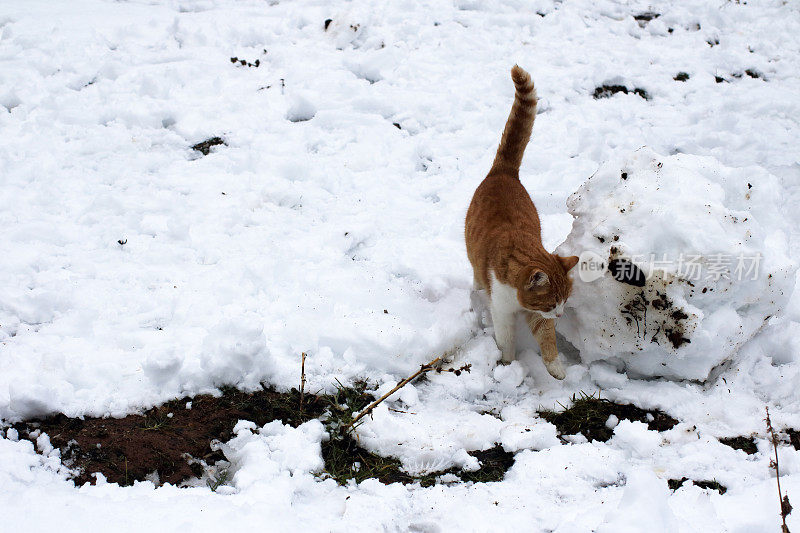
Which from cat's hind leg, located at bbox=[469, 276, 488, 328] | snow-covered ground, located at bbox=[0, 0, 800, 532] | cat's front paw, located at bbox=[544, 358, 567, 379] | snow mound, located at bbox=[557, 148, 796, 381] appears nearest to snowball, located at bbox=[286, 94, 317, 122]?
snow-covered ground, located at bbox=[0, 0, 800, 532]

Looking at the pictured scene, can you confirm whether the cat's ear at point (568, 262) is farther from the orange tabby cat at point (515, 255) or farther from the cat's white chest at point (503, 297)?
the cat's white chest at point (503, 297)

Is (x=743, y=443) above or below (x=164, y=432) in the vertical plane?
above

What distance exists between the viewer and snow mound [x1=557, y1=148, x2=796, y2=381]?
113 inches

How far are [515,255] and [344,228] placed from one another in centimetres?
140

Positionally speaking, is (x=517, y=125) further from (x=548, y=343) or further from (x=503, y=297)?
(x=548, y=343)

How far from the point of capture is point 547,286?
2.85 metres

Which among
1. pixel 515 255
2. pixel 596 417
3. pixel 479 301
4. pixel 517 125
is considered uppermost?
pixel 517 125

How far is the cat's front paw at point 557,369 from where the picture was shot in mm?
3037

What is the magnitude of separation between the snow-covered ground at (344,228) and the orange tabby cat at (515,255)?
0.21m

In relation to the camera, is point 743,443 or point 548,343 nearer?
point 743,443

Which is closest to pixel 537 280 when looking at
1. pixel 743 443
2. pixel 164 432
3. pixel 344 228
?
pixel 743 443

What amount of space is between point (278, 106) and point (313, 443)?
11.9 ft

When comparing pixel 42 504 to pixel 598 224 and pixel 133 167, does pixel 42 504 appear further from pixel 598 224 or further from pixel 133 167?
pixel 133 167

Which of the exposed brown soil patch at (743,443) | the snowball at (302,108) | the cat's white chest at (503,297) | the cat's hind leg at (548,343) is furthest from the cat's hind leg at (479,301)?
the snowball at (302,108)
